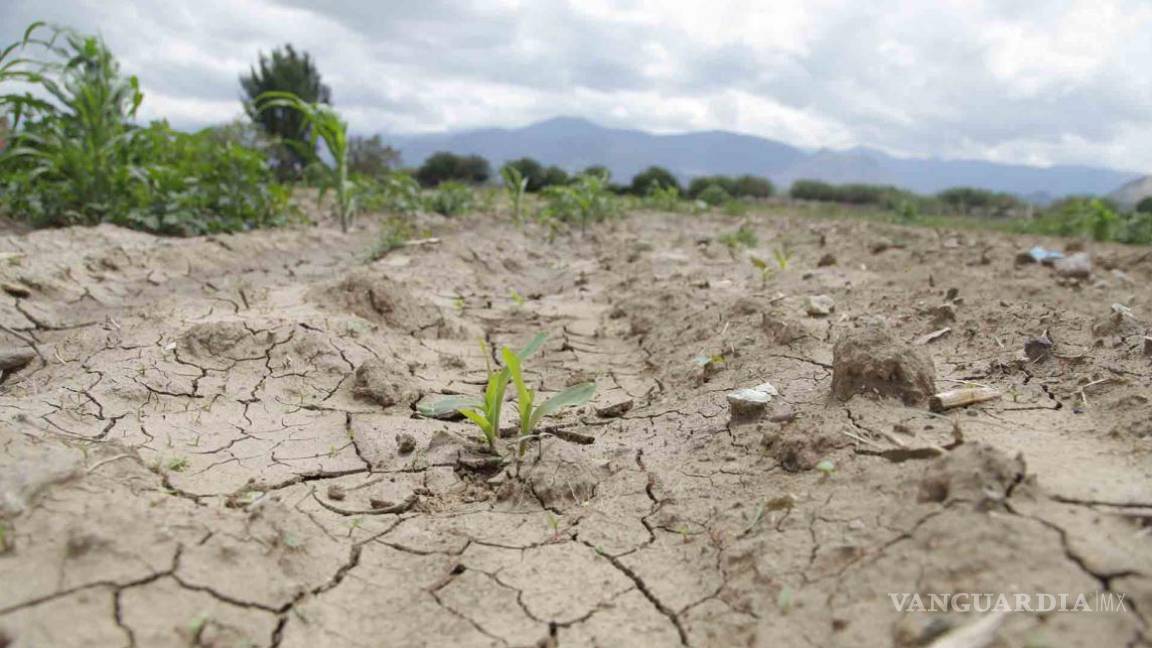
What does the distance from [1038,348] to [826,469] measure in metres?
1.26

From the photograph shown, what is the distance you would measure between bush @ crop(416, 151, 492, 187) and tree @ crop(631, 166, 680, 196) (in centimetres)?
370

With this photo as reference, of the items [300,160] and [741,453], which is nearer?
[741,453]

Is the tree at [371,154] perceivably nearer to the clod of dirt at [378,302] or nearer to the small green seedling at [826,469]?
the clod of dirt at [378,302]

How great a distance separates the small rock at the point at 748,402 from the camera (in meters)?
2.37

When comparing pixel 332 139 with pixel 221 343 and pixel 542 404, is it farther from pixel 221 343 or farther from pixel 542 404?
pixel 542 404

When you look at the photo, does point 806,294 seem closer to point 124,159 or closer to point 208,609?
point 208,609

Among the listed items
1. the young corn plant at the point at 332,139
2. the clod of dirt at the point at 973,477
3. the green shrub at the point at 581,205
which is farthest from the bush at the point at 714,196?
the clod of dirt at the point at 973,477

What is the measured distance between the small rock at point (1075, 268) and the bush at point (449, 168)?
1365 cm

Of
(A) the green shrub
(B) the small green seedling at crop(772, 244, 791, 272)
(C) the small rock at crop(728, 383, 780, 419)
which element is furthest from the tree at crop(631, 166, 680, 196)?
(C) the small rock at crop(728, 383, 780, 419)

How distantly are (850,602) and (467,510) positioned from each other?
3.53 feet

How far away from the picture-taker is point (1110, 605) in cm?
121

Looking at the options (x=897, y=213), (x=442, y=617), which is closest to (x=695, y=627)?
(x=442, y=617)

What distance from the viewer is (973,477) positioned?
1535 mm

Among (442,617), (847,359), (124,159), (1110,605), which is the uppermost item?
(124,159)
